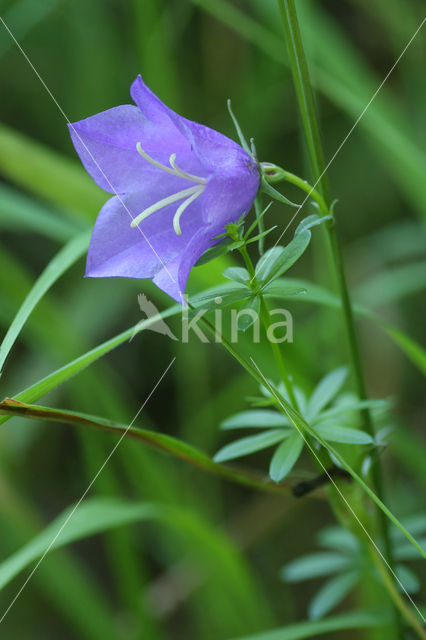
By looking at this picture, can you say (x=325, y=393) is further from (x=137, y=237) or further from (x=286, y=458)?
(x=137, y=237)

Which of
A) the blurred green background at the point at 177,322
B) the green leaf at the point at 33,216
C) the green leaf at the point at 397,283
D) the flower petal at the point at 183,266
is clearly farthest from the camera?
the green leaf at the point at 397,283

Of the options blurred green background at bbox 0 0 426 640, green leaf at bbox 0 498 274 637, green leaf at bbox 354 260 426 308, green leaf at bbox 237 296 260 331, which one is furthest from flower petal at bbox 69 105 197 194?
green leaf at bbox 354 260 426 308

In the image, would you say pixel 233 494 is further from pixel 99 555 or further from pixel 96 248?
pixel 96 248

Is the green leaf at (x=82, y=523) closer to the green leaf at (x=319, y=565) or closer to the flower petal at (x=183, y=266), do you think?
the green leaf at (x=319, y=565)

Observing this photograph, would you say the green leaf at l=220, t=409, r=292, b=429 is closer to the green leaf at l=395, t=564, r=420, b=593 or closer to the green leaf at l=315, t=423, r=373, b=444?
the green leaf at l=315, t=423, r=373, b=444

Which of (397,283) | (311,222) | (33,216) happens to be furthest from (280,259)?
(397,283)

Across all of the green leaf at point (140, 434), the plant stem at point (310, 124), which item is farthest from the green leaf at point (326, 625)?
the plant stem at point (310, 124)

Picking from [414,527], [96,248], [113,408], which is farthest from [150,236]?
[113,408]
